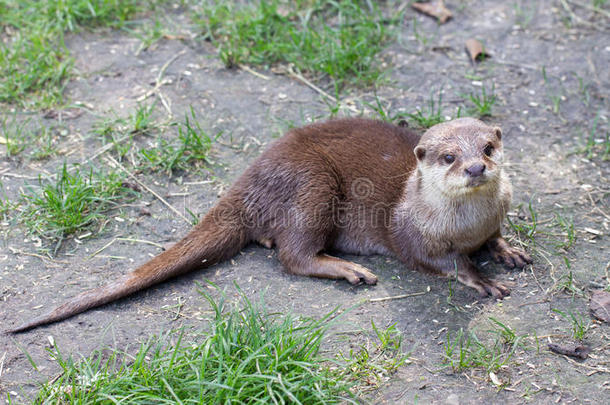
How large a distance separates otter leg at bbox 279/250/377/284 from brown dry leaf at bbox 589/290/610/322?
0.77 m

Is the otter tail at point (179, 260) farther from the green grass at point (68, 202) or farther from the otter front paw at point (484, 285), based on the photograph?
the otter front paw at point (484, 285)

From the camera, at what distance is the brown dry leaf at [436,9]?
413 cm

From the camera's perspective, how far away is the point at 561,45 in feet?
12.9

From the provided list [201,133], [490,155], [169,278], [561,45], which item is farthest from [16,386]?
[561,45]

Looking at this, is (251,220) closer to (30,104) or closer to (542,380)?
(542,380)

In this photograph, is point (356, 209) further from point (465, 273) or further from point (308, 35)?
point (308, 35)

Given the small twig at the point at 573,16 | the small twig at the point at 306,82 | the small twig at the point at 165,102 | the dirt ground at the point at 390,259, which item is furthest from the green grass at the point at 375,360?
the small twig at the point at 573,16

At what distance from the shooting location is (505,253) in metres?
2.72

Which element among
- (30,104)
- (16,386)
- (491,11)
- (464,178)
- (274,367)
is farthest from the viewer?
(491,11)

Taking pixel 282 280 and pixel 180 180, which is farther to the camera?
pixel 180 180

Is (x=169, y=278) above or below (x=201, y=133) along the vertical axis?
below

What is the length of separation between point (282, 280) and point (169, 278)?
0.43m

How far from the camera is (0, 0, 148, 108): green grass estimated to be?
3.69m

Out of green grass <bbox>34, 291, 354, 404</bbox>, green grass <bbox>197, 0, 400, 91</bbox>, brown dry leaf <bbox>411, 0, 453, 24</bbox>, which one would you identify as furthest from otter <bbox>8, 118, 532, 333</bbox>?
brown dry leaf <bbox>411, 0, 453, 24</bbox>
